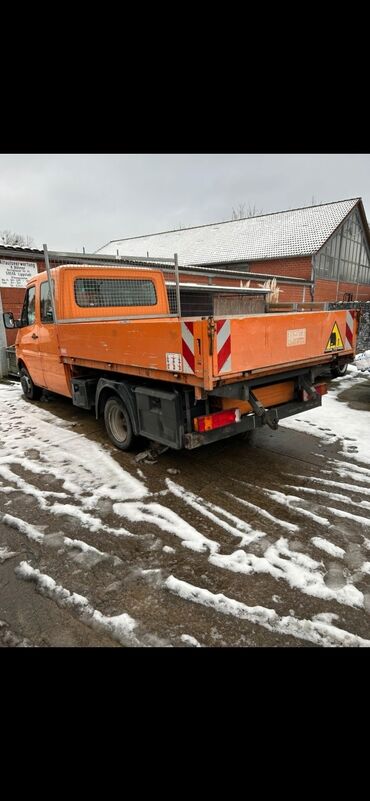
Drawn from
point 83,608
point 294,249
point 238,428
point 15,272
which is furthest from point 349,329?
point 294,249

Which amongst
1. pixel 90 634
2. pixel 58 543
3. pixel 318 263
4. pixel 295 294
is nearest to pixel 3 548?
pixel 58 543

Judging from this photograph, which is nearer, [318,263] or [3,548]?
[3,548]

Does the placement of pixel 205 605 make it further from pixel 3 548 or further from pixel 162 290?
pixel 162 290

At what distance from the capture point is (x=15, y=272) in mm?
10352

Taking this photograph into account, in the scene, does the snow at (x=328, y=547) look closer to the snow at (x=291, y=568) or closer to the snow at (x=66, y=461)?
the snow at (x=291, y=568)

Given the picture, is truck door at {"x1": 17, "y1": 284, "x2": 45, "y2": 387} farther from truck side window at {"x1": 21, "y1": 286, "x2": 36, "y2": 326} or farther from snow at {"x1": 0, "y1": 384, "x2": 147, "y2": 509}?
snow at {"x1": 0, "y1": 384, "x2": 147, "y2": 509}

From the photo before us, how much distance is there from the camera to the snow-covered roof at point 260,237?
887 inches

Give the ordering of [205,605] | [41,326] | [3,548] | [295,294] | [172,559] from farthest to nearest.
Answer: [295,294] → [41,326] → [3,548] → [172,559] → [205,605]

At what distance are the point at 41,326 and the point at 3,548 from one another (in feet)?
12.5

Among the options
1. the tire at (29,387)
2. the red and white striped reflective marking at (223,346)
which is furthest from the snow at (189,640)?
the tire at (29,387)

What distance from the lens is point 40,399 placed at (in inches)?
301

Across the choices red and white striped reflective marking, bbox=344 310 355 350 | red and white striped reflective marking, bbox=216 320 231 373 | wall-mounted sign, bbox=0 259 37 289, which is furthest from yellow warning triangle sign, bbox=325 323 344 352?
wall-mounted sign, bbox=0 259 37 289

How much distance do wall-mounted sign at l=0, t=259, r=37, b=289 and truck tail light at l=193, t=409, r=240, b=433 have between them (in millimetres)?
9034

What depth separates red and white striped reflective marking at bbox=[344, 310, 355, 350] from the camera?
4.19 m
